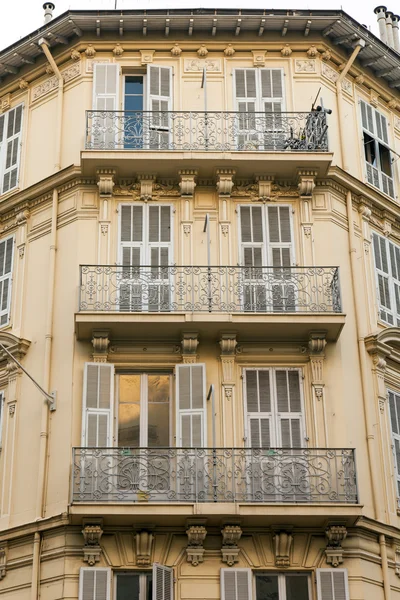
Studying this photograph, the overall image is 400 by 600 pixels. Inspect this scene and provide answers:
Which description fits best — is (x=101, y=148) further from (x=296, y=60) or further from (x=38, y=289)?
(x=296, y=60)

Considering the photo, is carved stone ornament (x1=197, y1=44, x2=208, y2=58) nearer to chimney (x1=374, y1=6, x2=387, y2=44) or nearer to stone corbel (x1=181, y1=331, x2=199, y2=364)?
chimney (x1=374, y1=6, x2=387, y2=44)

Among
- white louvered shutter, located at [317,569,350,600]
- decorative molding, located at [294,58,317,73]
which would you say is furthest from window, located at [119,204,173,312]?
white louvered shutter, located at [317,569,350,600]

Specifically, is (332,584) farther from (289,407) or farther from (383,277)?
(383,277)

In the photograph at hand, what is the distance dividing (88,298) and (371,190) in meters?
6.70

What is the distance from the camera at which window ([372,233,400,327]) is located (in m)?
22.1

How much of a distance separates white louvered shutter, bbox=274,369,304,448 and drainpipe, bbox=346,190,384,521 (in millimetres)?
1255

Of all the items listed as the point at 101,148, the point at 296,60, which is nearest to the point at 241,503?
the point at 101,148

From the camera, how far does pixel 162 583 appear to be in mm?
18141

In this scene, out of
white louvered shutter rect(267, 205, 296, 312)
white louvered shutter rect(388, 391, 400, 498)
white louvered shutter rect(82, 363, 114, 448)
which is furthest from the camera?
white louvered shutter rect(267, 205, 296, 312)

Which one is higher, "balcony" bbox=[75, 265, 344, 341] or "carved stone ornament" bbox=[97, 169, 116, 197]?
"carved stone ornament" bbox=[97, 169, 116, 197]

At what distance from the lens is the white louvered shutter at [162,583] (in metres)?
18.0

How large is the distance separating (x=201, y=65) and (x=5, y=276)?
6.28 m

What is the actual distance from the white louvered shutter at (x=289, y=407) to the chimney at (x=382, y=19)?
33.8ft

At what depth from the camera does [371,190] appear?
75.7ft
